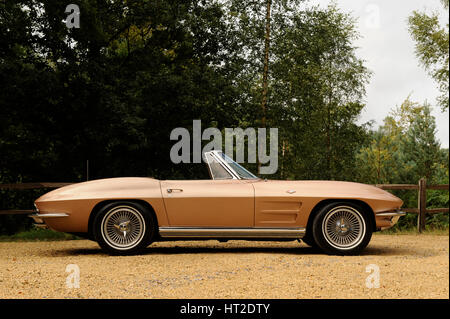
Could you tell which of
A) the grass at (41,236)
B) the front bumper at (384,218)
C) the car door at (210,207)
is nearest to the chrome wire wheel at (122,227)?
the car door at (210,207)

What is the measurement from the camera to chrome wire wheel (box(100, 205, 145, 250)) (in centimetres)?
813

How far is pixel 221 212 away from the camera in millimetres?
8078

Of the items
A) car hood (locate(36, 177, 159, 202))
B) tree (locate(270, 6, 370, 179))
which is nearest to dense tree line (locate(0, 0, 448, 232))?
tree (locate(270, 6, 370, 179))

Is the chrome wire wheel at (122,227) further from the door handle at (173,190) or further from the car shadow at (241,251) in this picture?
the door handle at (173,190)

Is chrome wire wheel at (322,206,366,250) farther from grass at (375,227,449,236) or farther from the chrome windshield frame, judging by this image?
grass at (375,227,449,236)

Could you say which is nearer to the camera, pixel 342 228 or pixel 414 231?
pixel 342 228

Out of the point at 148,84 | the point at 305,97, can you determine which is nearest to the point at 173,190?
the point at 148,84

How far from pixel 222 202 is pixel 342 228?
5.44ft

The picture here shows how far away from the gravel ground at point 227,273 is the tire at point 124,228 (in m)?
0.19

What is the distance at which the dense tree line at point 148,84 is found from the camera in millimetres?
15992

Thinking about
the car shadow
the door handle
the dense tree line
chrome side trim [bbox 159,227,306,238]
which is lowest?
the car shadow

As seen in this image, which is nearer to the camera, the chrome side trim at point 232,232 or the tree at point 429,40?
the chrome side trim at point 232,232

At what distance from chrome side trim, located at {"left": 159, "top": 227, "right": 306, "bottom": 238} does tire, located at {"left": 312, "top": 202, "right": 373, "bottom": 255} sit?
0.27m

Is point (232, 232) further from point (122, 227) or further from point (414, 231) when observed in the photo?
point (414, 231)
